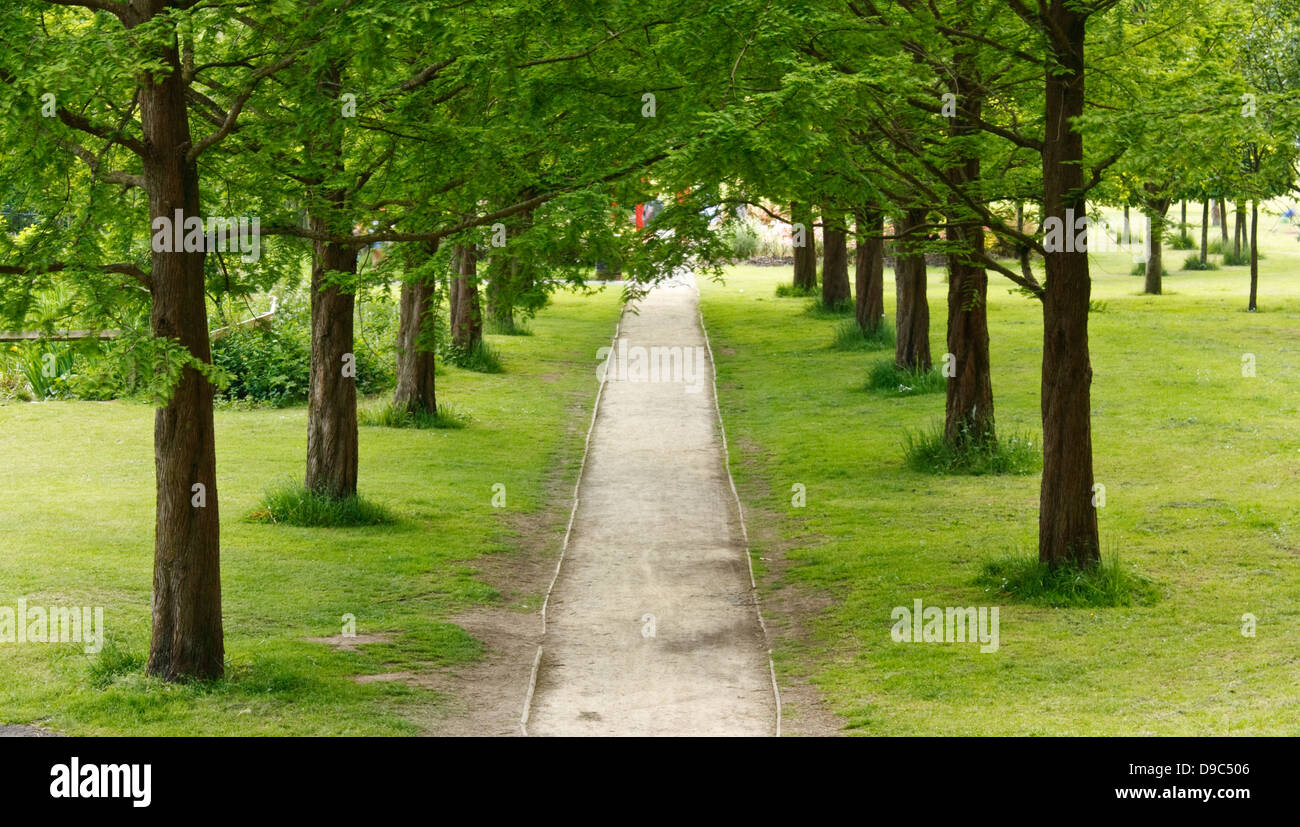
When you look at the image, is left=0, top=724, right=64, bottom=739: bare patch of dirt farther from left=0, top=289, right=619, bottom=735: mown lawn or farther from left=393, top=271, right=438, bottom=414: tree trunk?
A: left=393, top=271, right=438, bottom=414: tree trunk

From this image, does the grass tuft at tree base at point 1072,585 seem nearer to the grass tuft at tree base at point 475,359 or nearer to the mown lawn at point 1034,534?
the mown lawn at point 1034,534

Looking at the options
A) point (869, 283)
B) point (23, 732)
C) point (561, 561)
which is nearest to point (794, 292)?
point (869, 283)

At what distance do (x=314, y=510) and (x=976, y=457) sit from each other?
889 centimetres

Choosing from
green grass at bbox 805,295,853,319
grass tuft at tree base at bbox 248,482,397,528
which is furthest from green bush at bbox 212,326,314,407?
green grass at bbox 805,295,853,319

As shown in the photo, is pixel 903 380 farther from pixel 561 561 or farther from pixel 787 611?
pixel 787 611

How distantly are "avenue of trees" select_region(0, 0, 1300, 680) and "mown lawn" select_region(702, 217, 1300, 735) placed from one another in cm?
155

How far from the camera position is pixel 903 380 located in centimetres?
2475

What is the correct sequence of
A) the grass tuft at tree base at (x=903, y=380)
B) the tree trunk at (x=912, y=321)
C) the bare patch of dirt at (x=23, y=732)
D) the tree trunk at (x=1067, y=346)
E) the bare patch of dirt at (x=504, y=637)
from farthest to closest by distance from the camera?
the tree trunk at (x=912, y=321) → the grass tuft at tree base at (x=903, y=380) → the tree trunk at (x=1067, y=346) → the bare patch of dirt at (x=504, y=637) → the bare patch of dirt at (x=23, y=732)

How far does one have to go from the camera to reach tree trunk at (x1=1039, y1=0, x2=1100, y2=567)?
1223 centimetres

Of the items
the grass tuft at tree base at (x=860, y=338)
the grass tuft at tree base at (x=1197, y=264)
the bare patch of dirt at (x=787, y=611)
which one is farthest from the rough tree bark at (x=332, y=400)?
the grass tuft at tree base at (x=1197, y=264)

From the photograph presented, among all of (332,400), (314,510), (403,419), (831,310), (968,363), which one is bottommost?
(314,510)

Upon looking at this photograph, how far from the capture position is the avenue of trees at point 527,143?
9.09m

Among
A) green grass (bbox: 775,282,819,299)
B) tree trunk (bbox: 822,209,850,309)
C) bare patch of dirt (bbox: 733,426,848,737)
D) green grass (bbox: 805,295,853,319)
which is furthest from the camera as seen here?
green grass (bbox: 775,282,819,299)

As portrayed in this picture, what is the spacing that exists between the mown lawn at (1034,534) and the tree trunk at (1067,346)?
2.84ft
